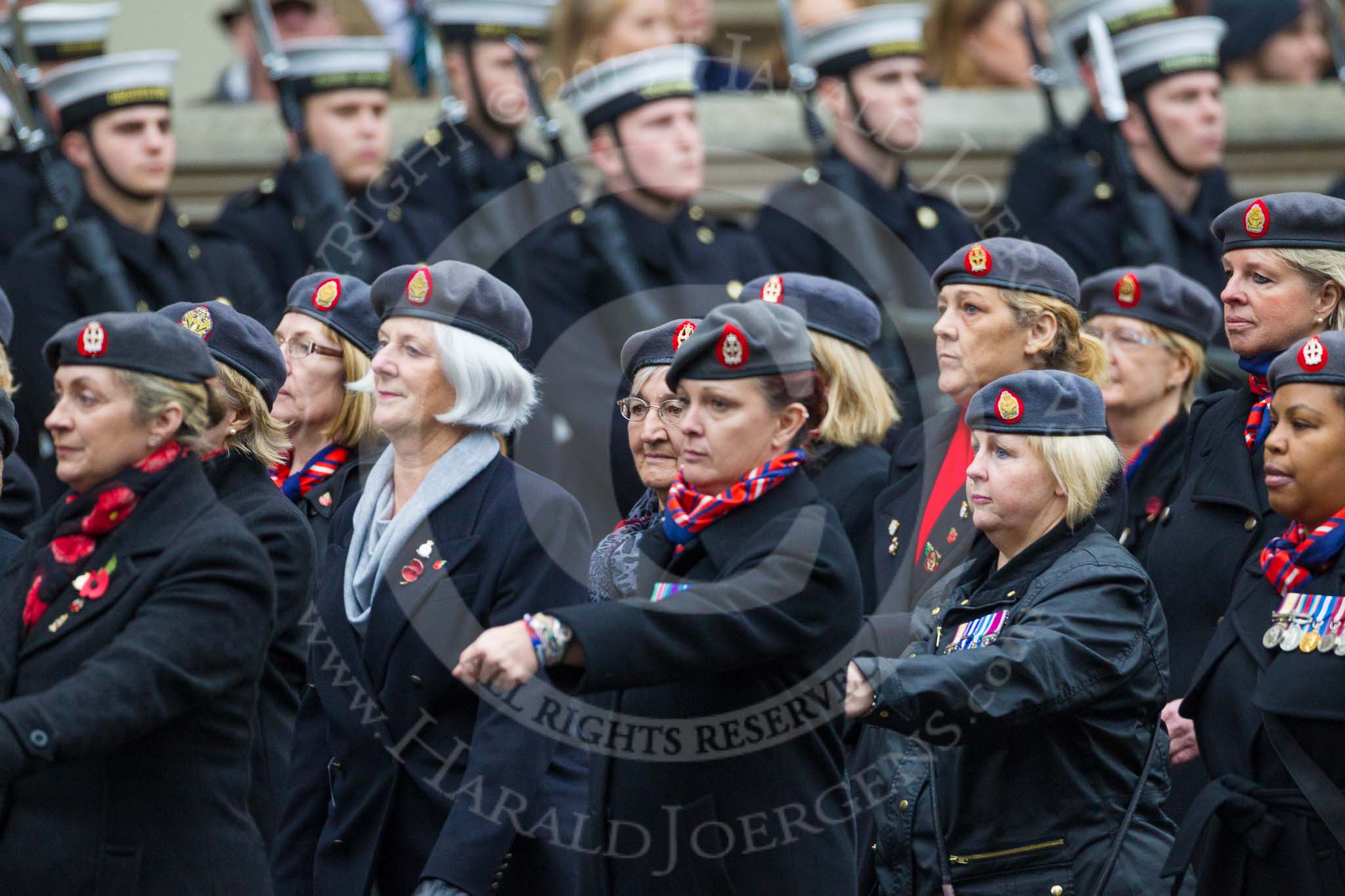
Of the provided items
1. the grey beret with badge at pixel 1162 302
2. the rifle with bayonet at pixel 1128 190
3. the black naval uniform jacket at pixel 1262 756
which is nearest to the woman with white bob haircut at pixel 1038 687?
the black naval uniform jacket at pixel 1262 756

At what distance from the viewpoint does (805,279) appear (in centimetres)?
618

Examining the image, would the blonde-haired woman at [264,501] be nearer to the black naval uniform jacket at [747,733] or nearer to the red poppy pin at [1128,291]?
the black naval uniform jacket at [747,733]

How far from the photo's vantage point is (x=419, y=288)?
502cm

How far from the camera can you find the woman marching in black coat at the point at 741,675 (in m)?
4.29

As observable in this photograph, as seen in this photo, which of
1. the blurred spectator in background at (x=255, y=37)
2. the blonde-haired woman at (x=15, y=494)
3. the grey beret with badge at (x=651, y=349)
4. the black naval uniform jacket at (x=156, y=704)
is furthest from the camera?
the blurred spectator in background at (x=255, y=37)

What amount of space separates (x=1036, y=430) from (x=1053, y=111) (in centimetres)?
495

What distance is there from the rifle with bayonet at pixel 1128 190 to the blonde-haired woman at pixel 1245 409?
2.89m

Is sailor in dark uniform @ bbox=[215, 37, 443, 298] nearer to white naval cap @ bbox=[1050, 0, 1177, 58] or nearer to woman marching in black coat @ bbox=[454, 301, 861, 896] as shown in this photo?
white naval cap @ bbox=[1050, 0, 1177, 58]

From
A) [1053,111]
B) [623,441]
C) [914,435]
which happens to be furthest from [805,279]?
[1053,111]

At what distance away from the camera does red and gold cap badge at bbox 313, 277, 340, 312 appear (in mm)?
5980

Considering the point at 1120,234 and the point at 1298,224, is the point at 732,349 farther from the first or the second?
the point at 1120,234

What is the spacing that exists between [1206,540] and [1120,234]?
3296mm

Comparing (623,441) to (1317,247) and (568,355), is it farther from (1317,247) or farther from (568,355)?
(1317,247)

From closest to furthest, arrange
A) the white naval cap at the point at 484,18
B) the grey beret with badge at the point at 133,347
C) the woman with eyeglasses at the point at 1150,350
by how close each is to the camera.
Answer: the grey beret with badge at the point at 133,347 → the woman with eyeglasses at the point at 1150,350 → the white naval cap at the point at 484,18
